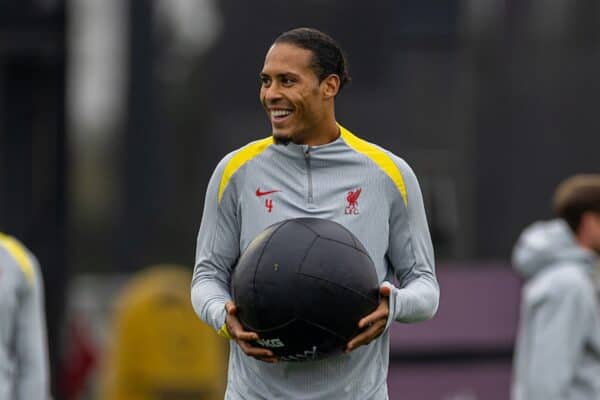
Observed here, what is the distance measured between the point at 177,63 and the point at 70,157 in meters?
1.17

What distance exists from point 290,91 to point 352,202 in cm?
37

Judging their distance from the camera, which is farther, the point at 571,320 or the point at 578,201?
the point at 571,320

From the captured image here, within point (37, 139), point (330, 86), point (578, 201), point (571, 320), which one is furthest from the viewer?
point (37, 139)

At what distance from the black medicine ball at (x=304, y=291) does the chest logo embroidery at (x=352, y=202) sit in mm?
168

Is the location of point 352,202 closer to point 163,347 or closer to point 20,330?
point 20,330

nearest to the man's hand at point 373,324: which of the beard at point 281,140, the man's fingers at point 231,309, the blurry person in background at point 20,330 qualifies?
the man's fingers at point 231,309

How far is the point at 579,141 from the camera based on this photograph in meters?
12.4

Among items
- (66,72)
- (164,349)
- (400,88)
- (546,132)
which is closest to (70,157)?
(66,72)

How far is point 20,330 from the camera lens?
23.9ft

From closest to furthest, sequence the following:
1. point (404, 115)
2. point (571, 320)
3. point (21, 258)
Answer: point (21, 258) → point (571, 320) → point (404, 115)

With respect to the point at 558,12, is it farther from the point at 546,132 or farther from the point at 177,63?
the point at 177,63

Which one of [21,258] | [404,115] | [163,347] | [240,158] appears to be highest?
[240,158]

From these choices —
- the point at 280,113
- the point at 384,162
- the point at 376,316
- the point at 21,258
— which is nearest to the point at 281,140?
the point at 280,113

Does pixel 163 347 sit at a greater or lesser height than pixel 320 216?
lesser
